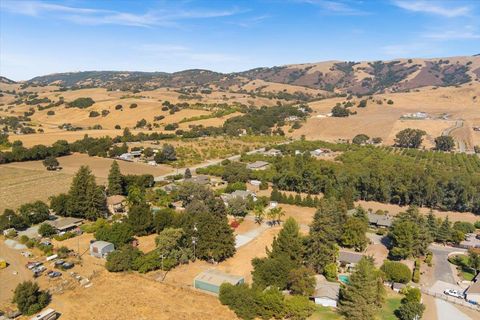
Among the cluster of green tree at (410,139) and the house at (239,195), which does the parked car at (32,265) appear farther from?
the cluster of green tree at (410,139)

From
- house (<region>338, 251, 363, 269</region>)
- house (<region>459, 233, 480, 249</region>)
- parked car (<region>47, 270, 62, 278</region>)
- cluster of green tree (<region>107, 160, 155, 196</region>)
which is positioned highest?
cluster of green tree (<region>107, 160, 155, 196</region>)

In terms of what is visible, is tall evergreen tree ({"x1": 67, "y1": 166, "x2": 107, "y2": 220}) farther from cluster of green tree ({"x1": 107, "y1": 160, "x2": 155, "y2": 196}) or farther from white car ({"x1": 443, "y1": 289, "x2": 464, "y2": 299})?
white car ({"x1": 443, "y1": 289, "x2": 464, "y2": 299})

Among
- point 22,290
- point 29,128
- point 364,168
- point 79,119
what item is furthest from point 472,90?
point 22,290

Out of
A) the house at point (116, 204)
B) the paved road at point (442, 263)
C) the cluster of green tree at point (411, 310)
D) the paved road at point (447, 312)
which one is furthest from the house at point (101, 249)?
the paved road at point (442, 263)

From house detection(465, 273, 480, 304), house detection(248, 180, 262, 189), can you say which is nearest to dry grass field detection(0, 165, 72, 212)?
house detection(248, 180, 262, 189)

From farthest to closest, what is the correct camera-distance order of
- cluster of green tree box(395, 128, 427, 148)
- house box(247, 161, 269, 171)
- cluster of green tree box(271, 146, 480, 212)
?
cluster of green tree box(395, 128, 427, 148) → house box(247, 161, 269, 171) → cluster of green tree box(271, 146, 480, 212)

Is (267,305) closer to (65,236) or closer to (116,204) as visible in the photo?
(65,236)

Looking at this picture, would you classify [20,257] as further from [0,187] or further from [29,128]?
[29,128]
